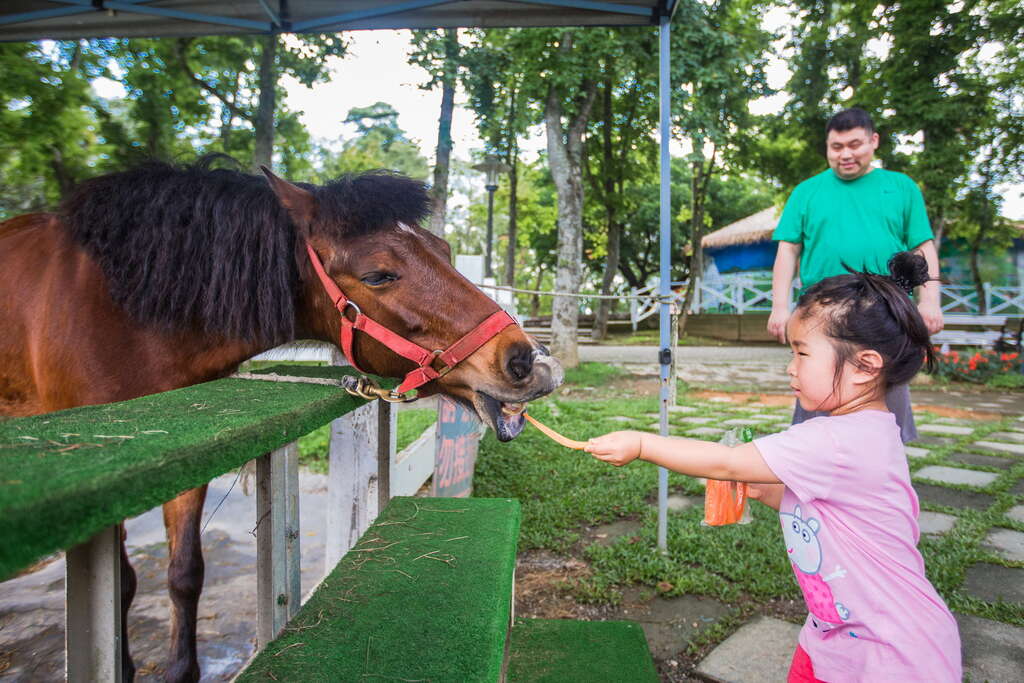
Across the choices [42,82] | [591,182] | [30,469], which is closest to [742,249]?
[591,182]

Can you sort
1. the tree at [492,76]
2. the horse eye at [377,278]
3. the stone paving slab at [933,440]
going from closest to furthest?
the horse eye at [377,278]
the stone paving slab at [933,440]
the tree at [492,76]

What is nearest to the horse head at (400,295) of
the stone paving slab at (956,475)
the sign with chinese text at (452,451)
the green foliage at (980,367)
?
the sign with chinese text at (452,451)

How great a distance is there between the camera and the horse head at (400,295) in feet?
5.76

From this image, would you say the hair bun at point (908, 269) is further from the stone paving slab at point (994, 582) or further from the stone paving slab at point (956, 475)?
the stone paving slab at point (956, 475)

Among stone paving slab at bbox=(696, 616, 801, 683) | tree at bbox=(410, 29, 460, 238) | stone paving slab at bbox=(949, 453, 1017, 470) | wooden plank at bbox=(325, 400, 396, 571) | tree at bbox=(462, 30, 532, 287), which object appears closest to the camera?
stone paving slab at bbox=(696, 616, 801, 683)

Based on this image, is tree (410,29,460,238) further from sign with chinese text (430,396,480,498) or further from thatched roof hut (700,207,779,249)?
thatched roof hut (700,207,779,249)

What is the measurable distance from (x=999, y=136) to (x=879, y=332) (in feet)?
51.0

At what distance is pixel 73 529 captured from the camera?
2.45 ft

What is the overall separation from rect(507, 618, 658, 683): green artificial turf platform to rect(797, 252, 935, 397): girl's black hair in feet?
4.67

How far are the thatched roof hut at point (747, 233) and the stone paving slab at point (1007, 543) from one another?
18.2 meters

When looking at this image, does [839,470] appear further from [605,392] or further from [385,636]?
[605,392]

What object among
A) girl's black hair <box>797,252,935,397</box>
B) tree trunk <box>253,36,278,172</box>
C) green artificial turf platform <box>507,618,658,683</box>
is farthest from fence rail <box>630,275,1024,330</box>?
girl's black hair <box>797,252,935,397</box>

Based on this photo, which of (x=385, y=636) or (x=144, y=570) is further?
(x=144, y=570)

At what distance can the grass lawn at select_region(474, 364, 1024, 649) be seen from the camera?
296cm
